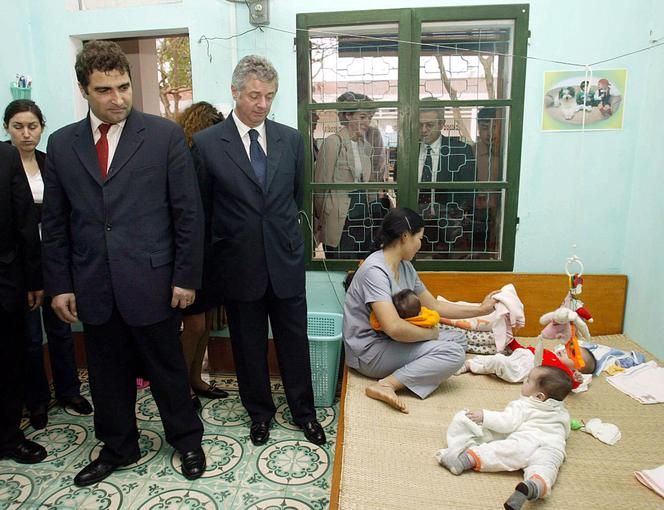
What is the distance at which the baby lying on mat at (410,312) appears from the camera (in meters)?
2.06

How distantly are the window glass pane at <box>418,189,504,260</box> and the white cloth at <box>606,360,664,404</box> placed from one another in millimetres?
910

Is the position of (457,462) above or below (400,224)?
below

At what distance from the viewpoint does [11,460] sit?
2.00 metres

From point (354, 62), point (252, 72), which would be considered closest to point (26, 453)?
point (252, 72)

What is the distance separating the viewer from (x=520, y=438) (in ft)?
5.27

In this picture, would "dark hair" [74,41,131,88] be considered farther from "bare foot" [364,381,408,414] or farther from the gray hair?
"bare foot" [364,381,408,414]

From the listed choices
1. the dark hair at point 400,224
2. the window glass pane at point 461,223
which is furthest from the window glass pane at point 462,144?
the dark hair at point 400,224

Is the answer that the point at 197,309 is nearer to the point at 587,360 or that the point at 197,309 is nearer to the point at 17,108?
the point at 17,108

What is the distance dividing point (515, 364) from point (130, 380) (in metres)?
1.74

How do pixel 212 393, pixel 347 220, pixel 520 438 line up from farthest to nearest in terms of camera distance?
pixel 347 220
pixel 212 393
pixel 520 438

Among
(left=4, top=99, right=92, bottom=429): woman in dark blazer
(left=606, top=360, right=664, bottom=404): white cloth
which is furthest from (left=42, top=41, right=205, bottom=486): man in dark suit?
(left=606, top=360, right=664, bottom=404): white cloth

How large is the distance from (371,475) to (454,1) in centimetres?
241

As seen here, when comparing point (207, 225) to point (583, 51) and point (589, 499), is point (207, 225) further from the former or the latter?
point (583, 51)

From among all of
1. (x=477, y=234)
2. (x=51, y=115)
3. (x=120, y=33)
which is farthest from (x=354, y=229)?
(x=51, y=115)
